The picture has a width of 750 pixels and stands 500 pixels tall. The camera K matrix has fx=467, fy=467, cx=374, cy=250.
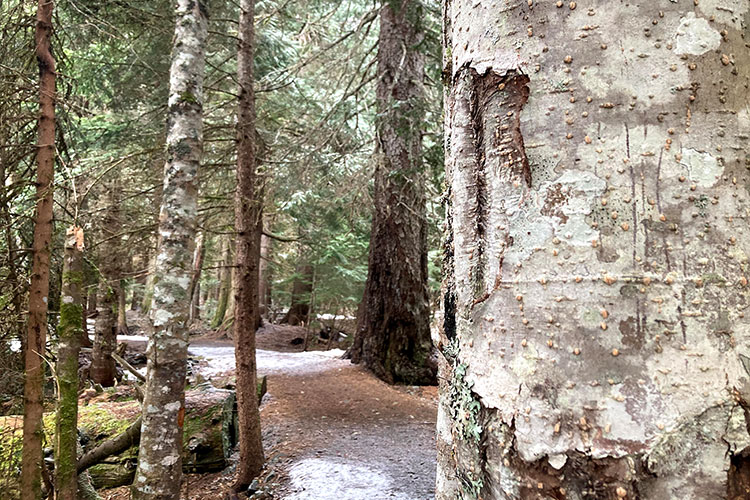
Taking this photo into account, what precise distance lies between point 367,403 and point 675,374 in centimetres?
717

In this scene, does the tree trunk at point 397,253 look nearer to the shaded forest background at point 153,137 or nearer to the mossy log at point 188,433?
the shaded forest background at point 153,137

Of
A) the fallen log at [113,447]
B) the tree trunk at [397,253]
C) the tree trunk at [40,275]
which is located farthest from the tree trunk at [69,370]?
the tree trunk at [397,253]

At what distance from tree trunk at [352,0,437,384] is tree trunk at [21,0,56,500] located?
5.18 meters

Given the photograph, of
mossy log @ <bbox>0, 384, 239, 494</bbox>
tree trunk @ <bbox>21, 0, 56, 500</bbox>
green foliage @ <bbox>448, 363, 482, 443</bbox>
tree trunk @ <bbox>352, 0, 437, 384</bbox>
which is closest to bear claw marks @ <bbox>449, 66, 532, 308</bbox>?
green foliage @ <bbox>448, 363, 482, 443</bbox>

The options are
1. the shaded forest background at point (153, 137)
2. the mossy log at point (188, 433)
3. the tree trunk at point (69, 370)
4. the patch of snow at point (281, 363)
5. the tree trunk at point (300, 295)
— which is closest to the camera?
the tree trunk at point (69, 370)

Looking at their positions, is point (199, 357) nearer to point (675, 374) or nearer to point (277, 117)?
point (277, 117)

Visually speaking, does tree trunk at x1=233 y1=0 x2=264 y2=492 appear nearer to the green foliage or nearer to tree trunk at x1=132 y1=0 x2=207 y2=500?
tree trunk at x1=132 y1=0 x2=207 y2=500

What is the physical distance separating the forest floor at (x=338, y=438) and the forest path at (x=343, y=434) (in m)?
0.01

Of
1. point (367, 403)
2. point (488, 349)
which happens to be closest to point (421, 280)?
point (367, 403)

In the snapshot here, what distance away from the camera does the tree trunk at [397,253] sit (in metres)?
8.45

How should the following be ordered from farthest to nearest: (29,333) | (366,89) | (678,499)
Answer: (366,89) < (29,333) < (678,499)

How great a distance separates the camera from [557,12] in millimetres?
743

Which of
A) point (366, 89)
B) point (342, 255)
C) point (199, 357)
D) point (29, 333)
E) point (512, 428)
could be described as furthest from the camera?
point (342, 255)

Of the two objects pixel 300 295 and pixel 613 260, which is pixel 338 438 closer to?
pixel 613 260
